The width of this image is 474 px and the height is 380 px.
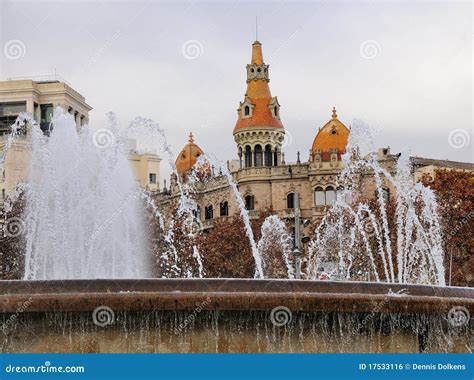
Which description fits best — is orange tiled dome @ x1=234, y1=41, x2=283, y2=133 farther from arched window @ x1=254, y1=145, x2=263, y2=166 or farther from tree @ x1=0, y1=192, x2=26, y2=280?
tree @ x1=0, y1=192, x2=26, y2=280

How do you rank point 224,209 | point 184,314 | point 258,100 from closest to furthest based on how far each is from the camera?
point 184,314 < point 224,209 < point 258,100

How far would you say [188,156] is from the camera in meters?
85.4

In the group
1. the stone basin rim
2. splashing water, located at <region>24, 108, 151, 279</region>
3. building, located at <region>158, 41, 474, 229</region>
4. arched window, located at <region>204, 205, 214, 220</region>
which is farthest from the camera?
arched window, located at <region>204, 205, 214, 220</region>

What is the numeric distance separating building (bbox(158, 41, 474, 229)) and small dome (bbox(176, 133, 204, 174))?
681 cm

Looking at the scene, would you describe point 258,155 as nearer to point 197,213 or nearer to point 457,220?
point 197,213

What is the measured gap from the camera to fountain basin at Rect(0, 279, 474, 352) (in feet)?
30.9

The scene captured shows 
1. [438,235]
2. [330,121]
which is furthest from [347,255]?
[330,121]

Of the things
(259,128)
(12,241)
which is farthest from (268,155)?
(12,241)

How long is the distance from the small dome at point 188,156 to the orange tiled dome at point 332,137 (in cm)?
1639

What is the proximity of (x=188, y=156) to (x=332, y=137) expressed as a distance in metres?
19.2

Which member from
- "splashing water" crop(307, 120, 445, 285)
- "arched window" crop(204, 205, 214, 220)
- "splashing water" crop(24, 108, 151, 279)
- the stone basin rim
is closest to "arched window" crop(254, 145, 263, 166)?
"arched window" crop(204, 205, 214, 220)

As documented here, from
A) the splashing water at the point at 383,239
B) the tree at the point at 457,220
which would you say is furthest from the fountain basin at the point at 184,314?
the tree at the point at 457,220

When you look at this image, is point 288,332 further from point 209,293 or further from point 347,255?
point 347,255

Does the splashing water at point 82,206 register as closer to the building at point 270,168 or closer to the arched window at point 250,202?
the building at point 270,168
